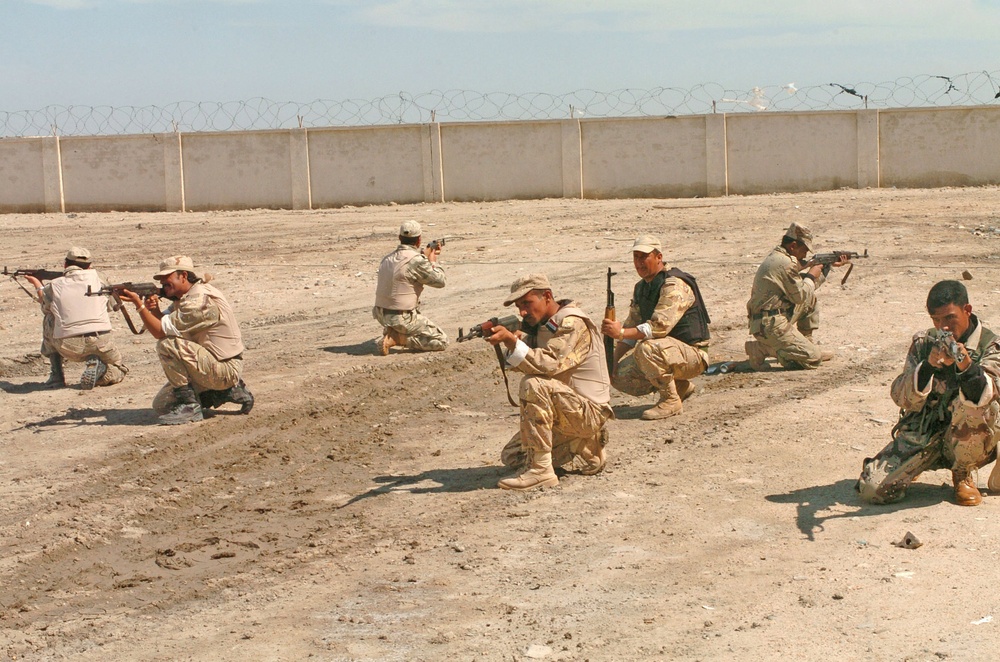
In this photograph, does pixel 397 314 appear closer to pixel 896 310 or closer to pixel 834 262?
pixel 834 262

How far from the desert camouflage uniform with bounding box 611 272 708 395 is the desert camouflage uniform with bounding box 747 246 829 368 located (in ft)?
4.20

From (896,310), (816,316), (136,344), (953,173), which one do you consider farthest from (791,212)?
(136,344)

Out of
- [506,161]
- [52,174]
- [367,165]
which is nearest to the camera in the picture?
[506,161]

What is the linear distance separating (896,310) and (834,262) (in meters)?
2.55

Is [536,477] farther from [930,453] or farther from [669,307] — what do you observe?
[930,453]

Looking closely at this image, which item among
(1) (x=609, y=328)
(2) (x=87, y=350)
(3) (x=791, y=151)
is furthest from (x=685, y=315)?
(3) (x=791, y=151)

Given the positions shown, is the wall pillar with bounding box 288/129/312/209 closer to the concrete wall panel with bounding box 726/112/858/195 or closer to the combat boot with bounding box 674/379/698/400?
the concrete wall panel with bounding box 726/112/858/195

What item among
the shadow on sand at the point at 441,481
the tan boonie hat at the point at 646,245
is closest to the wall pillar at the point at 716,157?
the tan boonie hat at the point at 646,245

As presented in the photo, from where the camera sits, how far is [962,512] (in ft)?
21.3

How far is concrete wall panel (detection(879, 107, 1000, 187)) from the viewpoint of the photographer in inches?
966

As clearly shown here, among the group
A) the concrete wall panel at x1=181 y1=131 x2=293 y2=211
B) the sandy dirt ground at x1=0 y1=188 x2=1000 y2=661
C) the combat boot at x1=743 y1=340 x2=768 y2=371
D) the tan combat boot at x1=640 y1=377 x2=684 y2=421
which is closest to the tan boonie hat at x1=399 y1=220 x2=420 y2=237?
the sandy dirt ground at x1=0 y1=188 x2=1000 y2=661

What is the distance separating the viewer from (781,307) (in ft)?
33.8

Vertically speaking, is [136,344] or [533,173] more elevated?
[533,173]

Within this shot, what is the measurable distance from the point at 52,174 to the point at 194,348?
20.2 metres
